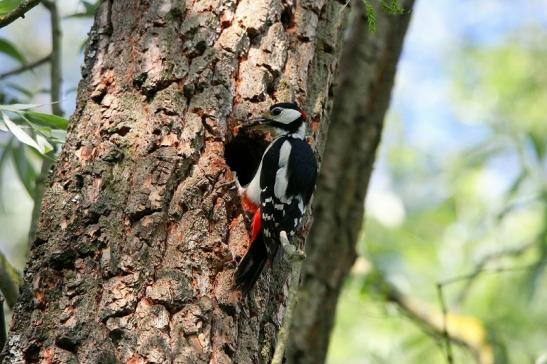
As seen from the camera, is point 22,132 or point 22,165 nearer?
point 22,132

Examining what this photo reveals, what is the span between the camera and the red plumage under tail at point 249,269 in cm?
270

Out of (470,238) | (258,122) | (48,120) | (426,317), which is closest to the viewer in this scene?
(48,120)

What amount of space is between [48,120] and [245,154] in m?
1.12

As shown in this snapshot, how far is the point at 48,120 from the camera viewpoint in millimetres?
3000

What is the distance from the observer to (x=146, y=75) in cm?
301

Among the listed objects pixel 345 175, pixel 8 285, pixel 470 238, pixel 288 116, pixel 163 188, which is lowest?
pixel 8 285

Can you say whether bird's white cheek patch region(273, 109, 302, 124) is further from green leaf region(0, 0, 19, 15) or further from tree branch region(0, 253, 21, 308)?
tree branch region(0, 253, 21, 308)

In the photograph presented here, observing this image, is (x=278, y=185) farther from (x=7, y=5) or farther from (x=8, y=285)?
(x=7, y=5)

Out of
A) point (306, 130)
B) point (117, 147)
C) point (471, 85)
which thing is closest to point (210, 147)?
point (117, 147)

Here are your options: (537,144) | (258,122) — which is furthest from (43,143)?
(537,144)

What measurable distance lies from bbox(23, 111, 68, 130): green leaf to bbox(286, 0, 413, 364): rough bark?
167 centimetres

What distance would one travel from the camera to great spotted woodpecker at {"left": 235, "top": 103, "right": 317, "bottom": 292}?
287cm

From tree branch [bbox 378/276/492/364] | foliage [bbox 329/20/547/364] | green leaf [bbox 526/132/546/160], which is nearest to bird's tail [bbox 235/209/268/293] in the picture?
foliage [bbox 329/20/547/364]

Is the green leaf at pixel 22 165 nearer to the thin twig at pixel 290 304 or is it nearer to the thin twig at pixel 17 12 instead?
the thin twig at pixel 17 12
